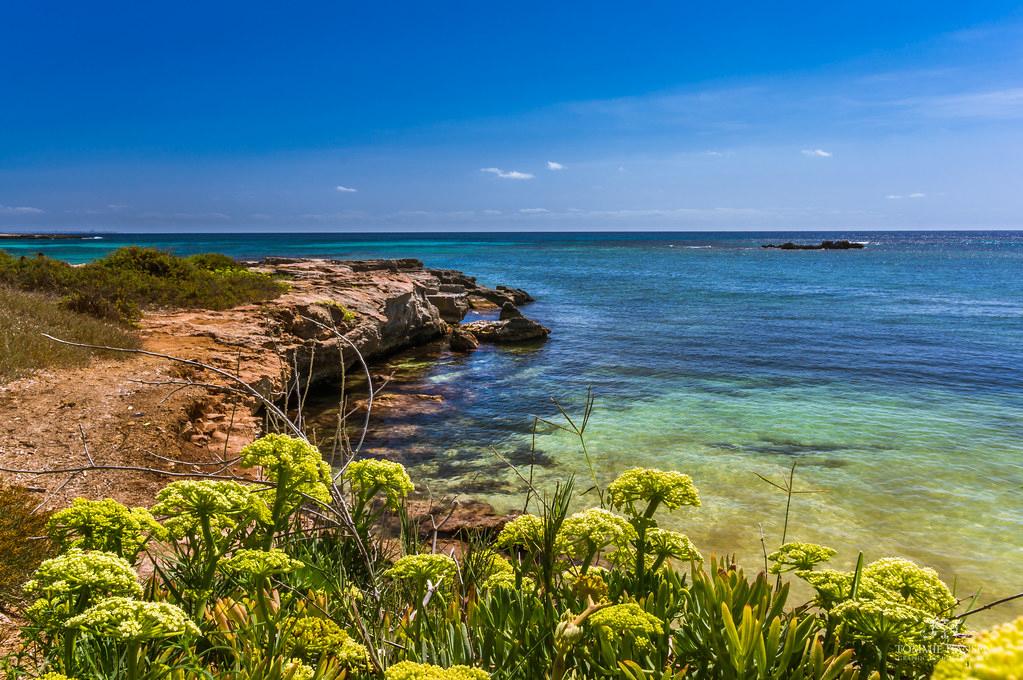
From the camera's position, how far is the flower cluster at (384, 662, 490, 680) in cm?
169

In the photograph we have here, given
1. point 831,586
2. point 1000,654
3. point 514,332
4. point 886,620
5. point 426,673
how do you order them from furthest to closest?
1. point 514,332
2. point 831,586
3. point 886,620
4. point 426,673
5. point 1000,654

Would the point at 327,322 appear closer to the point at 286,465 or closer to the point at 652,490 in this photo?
the point at 286,465

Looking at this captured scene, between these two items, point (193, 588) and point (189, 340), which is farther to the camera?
point (189, 340)

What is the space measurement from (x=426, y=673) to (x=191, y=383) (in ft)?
6.39

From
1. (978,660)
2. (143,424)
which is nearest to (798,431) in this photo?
(143,424)

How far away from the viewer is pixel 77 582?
171 centimetres

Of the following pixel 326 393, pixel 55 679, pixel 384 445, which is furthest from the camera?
pixel 326 393

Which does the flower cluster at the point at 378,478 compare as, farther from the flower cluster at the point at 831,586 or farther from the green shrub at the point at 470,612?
the flower cluster at the point at 831,586

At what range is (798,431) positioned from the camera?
11.6 meters

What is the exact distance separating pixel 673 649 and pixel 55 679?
6.94 ft

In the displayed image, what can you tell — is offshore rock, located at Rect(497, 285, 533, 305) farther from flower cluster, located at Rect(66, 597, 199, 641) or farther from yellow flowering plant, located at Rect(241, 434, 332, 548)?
flower cluster, located at Rect(66, 597, 199, 641)

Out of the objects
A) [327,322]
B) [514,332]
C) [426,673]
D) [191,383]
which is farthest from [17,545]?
[514,332]

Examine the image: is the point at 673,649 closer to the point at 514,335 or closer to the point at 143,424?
the point at 143,424

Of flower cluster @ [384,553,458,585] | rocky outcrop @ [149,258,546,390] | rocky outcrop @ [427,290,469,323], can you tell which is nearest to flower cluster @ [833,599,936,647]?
flower cluster @ [384,553,458,585]
